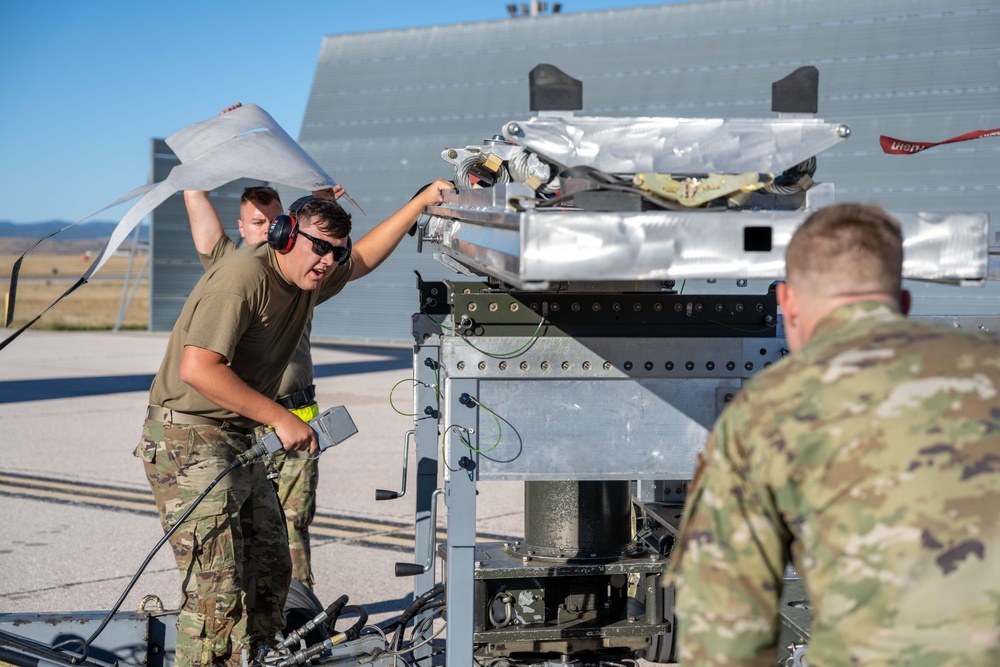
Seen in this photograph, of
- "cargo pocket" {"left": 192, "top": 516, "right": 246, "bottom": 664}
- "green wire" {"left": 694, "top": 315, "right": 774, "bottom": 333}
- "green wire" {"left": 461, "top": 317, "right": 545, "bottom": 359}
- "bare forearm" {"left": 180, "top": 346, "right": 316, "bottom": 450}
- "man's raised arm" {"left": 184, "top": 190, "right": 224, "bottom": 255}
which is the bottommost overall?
"cargo pocket" {"left": 192, "top": 516, "right": 246, "bottom": 664}

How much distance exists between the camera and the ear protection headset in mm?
3885

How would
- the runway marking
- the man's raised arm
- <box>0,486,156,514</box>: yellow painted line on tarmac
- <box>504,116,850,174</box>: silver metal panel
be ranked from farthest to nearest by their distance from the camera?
1. <box>0,486,156,514</box>: yellow painted line on tarmac
2. the runway marking
3. the man's raised arm
4. <box>504,116,850,174</box>: silver metal panel

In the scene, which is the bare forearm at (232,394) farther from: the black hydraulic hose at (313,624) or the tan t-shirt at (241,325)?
the black hydraulic hose at (313,624)

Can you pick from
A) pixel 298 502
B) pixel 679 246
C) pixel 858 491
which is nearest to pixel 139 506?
pixel 298 502

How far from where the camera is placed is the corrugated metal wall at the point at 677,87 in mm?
18125


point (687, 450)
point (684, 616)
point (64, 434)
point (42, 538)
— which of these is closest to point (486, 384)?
point (687, 450)

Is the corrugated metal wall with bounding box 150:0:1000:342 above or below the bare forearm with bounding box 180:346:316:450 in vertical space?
above

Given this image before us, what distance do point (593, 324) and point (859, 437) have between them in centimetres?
162

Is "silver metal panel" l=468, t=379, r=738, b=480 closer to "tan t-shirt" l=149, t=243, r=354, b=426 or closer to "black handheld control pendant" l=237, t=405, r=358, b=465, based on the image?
"black handheld control pendant" l=237, t=405, r=358, b=465

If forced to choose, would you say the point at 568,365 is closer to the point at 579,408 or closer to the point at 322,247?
the point at 579,408

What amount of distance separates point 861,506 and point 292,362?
4.09 meters

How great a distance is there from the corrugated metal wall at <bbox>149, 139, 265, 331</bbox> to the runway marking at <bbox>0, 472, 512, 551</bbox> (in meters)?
13.1

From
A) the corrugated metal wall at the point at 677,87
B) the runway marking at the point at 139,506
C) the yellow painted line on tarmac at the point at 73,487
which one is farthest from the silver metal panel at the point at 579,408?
the corrugated metal wall at the point at 677,87

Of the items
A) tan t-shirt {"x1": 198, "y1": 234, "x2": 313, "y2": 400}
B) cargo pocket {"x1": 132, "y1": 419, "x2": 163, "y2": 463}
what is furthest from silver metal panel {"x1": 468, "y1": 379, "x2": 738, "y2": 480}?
tan t-shirt {"x1": 198, "y1": 234, "x2": 313, "y2": 400}
